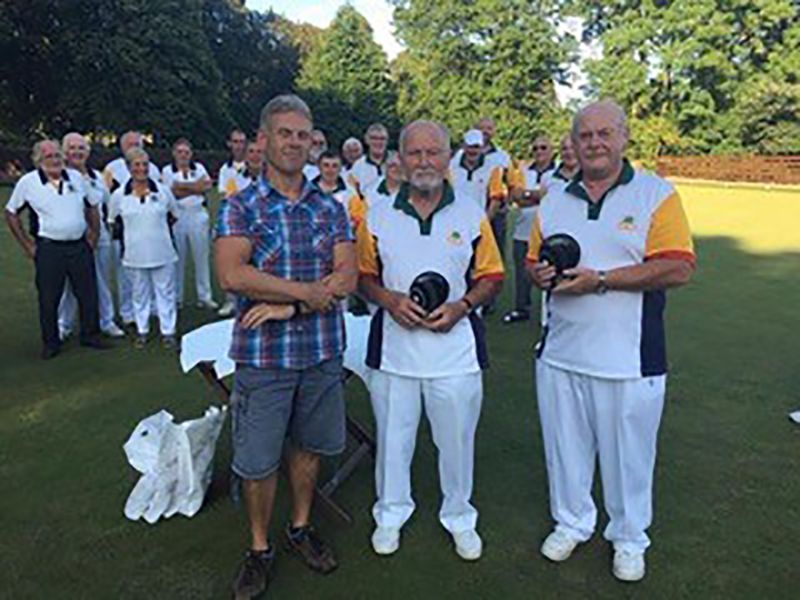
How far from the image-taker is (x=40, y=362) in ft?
21.9

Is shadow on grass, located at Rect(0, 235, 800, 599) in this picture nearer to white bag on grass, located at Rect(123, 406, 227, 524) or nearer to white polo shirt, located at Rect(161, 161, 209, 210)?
white bag on grass, located at Rect(123, 406, 227, 524)

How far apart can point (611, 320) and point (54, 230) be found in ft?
17.7

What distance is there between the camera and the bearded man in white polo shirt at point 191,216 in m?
8.29

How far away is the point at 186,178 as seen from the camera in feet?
27.6

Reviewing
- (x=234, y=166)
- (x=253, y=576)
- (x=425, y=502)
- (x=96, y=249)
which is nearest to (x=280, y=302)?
(x=253, y=576)

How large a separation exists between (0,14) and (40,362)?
27.7m

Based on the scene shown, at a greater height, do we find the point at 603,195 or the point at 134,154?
the point at 134,154

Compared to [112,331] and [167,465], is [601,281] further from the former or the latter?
[112,331]

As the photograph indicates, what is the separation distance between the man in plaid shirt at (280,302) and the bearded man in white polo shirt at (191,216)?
5381mm

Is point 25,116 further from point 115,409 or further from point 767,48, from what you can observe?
point 767,48

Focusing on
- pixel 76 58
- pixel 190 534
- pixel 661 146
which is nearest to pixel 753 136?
pixel 661 146

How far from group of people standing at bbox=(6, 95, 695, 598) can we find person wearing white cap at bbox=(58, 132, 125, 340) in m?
4.66

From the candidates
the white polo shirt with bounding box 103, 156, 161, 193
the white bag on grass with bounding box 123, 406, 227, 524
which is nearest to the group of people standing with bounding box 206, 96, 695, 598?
the white bag on grass with bounding box 123, 406, 227, 524

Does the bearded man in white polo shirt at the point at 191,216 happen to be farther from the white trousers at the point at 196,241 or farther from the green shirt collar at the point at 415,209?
the green shirt collar at the point at 415,209
